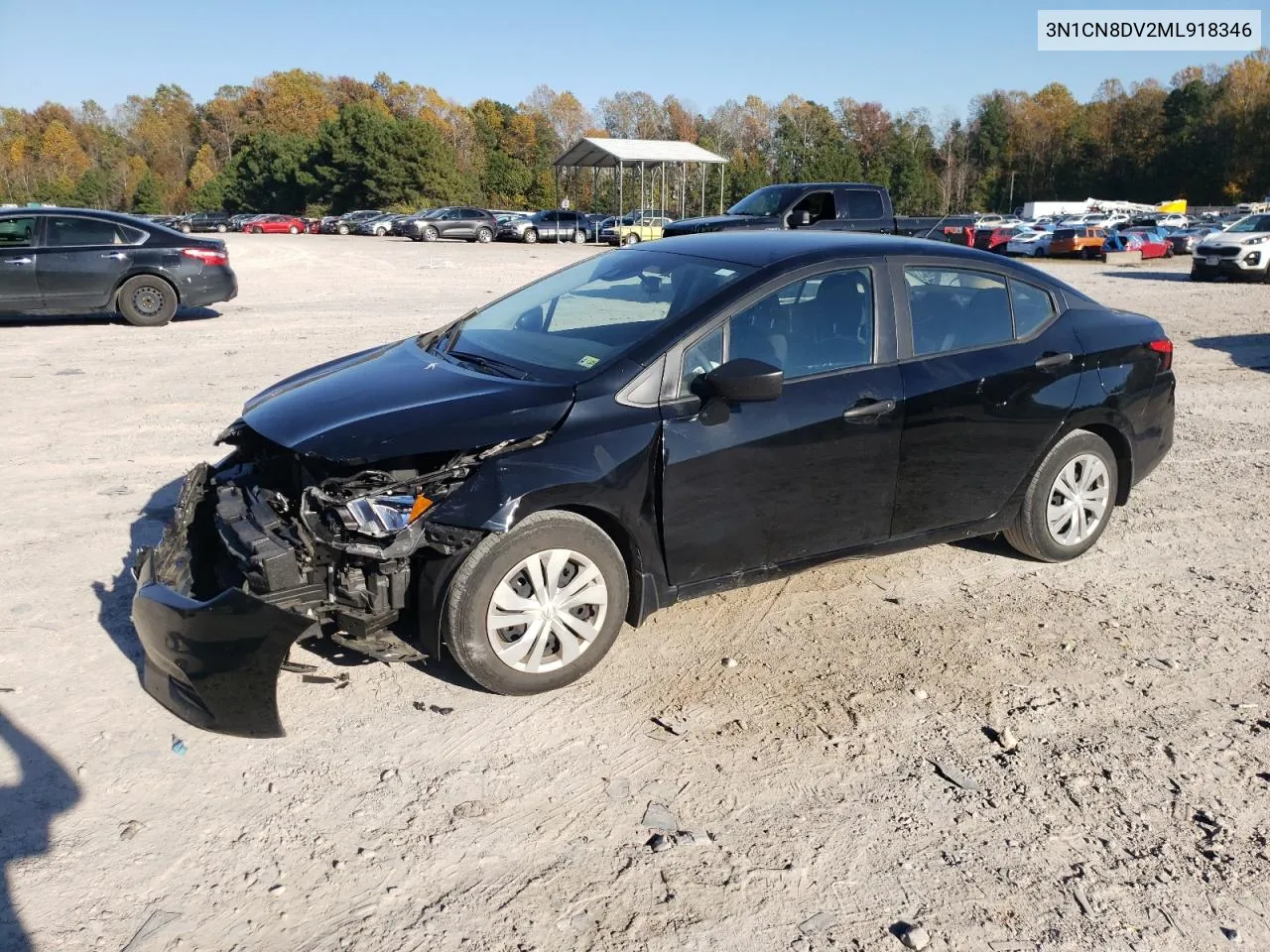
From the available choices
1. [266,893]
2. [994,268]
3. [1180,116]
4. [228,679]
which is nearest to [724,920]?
[266,893]

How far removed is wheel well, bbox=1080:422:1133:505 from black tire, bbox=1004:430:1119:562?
0.05m

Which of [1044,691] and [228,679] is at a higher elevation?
[228,679]

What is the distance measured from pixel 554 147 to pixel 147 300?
85228 millimetres

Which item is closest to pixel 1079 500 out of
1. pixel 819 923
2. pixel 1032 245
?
pixel 819 923

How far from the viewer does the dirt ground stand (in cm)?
282

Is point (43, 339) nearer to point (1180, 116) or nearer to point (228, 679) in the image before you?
point (228, 679)

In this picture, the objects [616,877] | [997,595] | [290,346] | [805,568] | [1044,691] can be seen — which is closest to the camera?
[616,877]

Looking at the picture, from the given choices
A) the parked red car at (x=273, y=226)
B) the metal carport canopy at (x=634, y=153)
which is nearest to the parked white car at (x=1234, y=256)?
the metal carport canopy at (x=634, y=153)

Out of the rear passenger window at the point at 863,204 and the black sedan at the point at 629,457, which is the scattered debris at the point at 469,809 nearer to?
the black sedan at the point at 629,457

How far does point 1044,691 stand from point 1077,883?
1251 mm

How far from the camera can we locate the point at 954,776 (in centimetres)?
351

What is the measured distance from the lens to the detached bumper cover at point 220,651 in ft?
11.2

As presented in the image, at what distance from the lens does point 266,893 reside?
113 inches

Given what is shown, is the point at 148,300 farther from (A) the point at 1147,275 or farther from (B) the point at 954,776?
(A) the point at 1147,275
